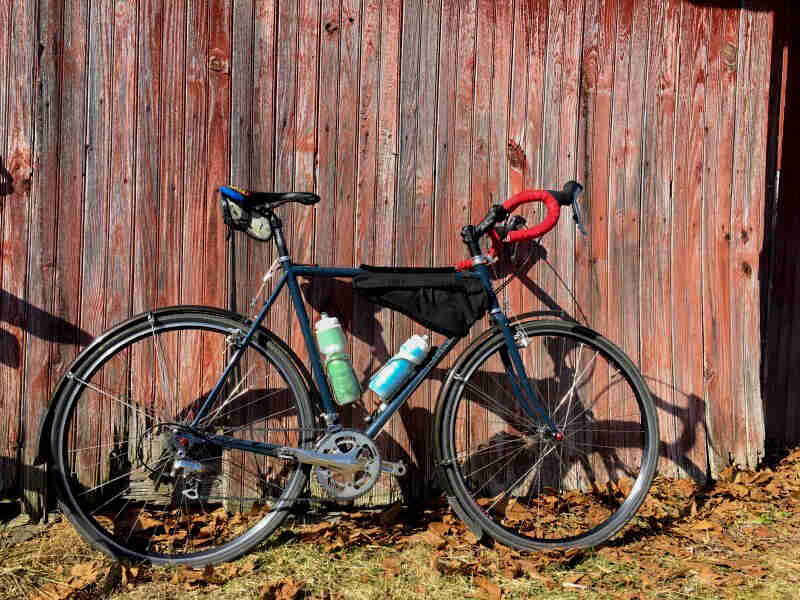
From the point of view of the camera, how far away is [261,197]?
122 inches

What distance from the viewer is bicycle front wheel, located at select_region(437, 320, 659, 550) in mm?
3623

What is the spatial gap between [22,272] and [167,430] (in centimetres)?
104

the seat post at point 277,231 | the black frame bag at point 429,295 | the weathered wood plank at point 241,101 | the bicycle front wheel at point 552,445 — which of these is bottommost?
the bicycle front wheel at point 552,445

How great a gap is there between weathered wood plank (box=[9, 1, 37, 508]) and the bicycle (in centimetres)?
22

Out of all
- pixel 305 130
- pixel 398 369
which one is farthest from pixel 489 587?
pixel 305 130

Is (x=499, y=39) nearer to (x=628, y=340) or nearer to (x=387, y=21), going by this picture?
(x=387, y=21)

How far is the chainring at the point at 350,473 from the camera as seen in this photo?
3.09 metres

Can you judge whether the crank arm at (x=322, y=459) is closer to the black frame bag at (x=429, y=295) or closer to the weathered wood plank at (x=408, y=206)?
the weathered wood plank at (x=408, y=206)

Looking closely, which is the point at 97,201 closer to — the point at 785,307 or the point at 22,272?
the point at 22,272

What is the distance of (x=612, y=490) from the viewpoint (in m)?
3.80

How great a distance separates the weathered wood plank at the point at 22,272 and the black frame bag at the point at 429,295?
5.18 ft

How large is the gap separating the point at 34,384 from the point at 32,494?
536 millimetres

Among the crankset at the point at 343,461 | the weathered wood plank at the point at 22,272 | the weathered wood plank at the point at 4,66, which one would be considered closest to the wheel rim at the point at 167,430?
the weathered wood plank at the point at 22,272

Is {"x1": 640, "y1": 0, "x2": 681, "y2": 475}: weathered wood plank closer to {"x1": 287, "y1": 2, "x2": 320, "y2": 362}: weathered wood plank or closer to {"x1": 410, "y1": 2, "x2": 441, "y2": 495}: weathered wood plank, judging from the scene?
{"x1": 410, "y1": 2, "x2": 441, "y2": 495}: weathered wood plank
